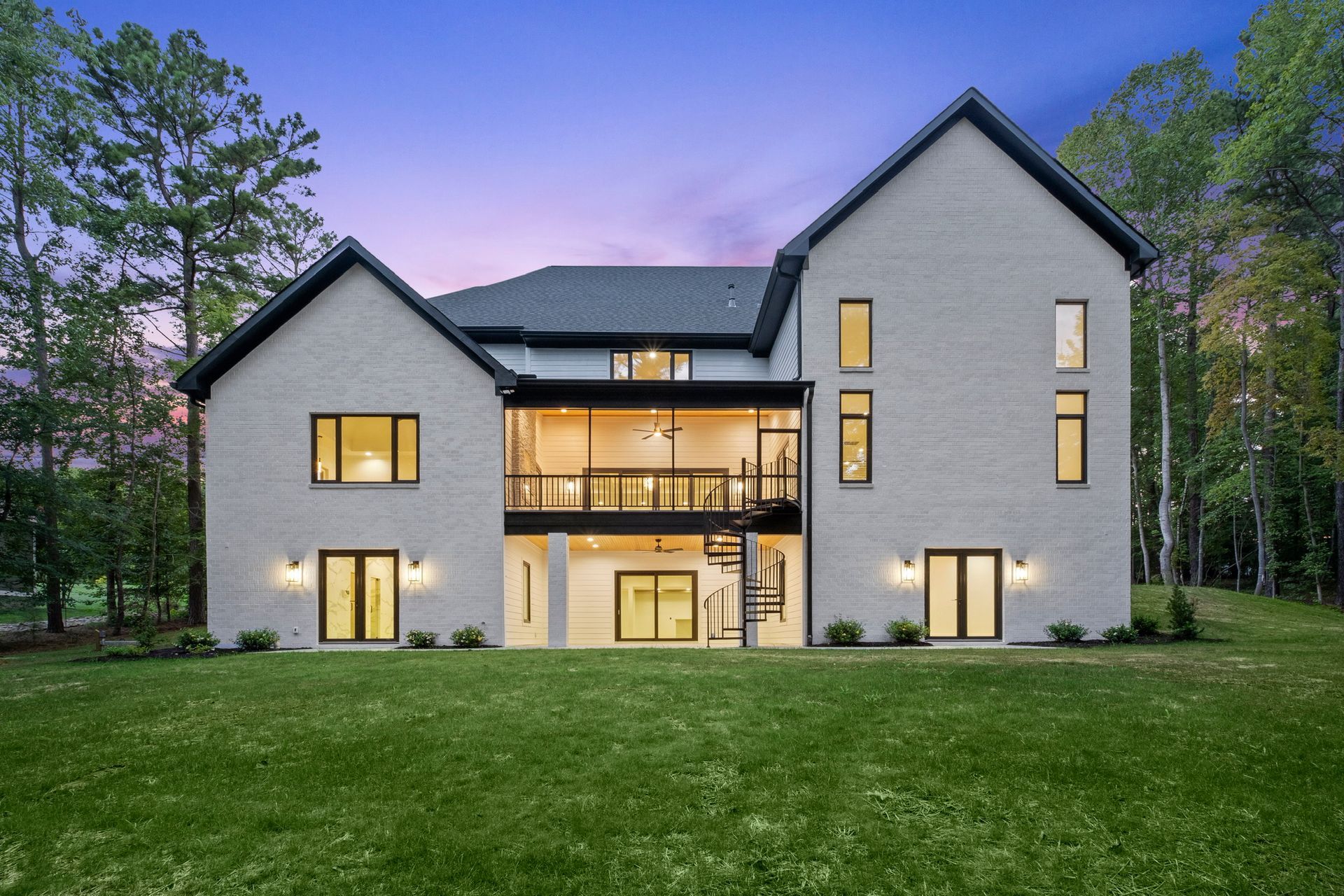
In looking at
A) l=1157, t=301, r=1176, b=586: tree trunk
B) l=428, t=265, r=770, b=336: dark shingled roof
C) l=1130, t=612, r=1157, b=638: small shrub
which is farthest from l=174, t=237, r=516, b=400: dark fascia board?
l=1157, t=301, r=1176, b=586: tree trunk

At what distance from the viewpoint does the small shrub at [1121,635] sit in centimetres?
1393

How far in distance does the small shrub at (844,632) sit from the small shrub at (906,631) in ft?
2.29

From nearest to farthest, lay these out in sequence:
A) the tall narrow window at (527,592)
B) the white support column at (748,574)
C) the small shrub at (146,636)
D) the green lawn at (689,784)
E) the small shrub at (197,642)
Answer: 1. the green lawn at (689,784)
2. the small shrub at (146,636)
3. the small shrub at (197,642)
4. the white support column at (748,574)
5. the tall narrow window at (527,592)

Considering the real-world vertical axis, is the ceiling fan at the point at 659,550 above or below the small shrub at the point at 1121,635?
above

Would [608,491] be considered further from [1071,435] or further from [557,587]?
[1071,435]

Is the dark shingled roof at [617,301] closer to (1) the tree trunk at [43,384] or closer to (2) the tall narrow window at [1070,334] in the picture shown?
(2) the tall narrow window at [1070,334]

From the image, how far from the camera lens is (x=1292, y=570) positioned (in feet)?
90.9

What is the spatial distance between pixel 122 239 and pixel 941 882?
26690 millimetres

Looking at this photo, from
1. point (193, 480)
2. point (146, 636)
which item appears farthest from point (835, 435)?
point (193, 480)

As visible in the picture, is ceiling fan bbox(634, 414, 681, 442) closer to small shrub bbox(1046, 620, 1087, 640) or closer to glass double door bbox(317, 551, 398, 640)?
glass double door bbox(317, 551, 398, 640)

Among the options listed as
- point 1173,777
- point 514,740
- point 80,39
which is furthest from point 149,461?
point 1173,777

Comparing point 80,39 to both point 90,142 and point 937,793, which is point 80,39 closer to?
point 90,142

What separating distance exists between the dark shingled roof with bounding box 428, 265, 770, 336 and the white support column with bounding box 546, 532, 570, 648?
639 cm

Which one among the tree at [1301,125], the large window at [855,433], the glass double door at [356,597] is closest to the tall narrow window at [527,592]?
the glass double door at [356,597]
